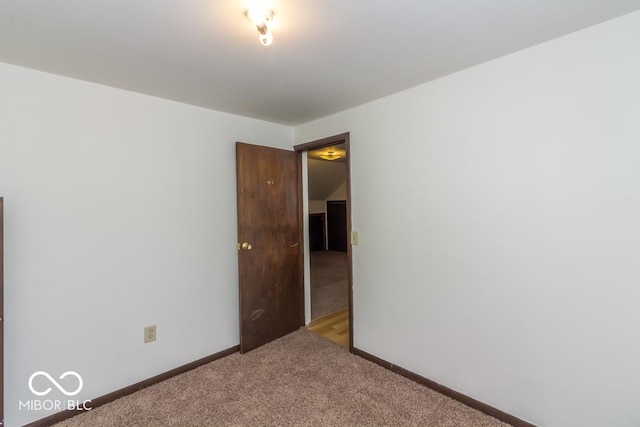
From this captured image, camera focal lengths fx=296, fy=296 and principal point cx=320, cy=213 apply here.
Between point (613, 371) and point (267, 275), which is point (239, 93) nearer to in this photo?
point (267, 275)

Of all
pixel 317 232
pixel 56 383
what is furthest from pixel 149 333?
pixel 317 232

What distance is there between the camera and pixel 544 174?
1.60 meters

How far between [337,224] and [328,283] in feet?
9.61

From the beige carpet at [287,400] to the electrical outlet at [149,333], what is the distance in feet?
1.10

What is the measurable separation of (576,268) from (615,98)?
2.74 feet

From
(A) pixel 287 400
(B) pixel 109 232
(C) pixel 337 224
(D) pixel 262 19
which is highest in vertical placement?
(D) pixel 262 19

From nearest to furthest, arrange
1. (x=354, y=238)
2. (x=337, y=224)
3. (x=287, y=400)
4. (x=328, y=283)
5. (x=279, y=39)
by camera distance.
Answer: (x=279, y=39), (x=287, y=400), (x=354, y=238), (x=328, y=283), (x=337, y=224)

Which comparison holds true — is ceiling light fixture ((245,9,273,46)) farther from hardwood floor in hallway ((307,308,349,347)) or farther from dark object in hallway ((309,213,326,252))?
dark object in hallway ((309,213,326,252))

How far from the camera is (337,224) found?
7.62 m

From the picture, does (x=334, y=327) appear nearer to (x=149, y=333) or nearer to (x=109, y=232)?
(x=149, y=333)

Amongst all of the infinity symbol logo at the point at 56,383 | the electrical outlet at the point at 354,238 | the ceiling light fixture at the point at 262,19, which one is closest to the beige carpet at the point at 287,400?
the infinity symbol logo at the point at 56,383

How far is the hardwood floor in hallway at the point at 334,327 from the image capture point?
293 centimetres

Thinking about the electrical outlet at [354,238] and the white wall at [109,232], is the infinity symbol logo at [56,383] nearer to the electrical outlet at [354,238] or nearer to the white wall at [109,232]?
the white wall at [109,232]

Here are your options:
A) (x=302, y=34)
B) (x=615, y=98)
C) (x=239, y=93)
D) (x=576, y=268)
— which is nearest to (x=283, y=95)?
(x=239, y=93)
